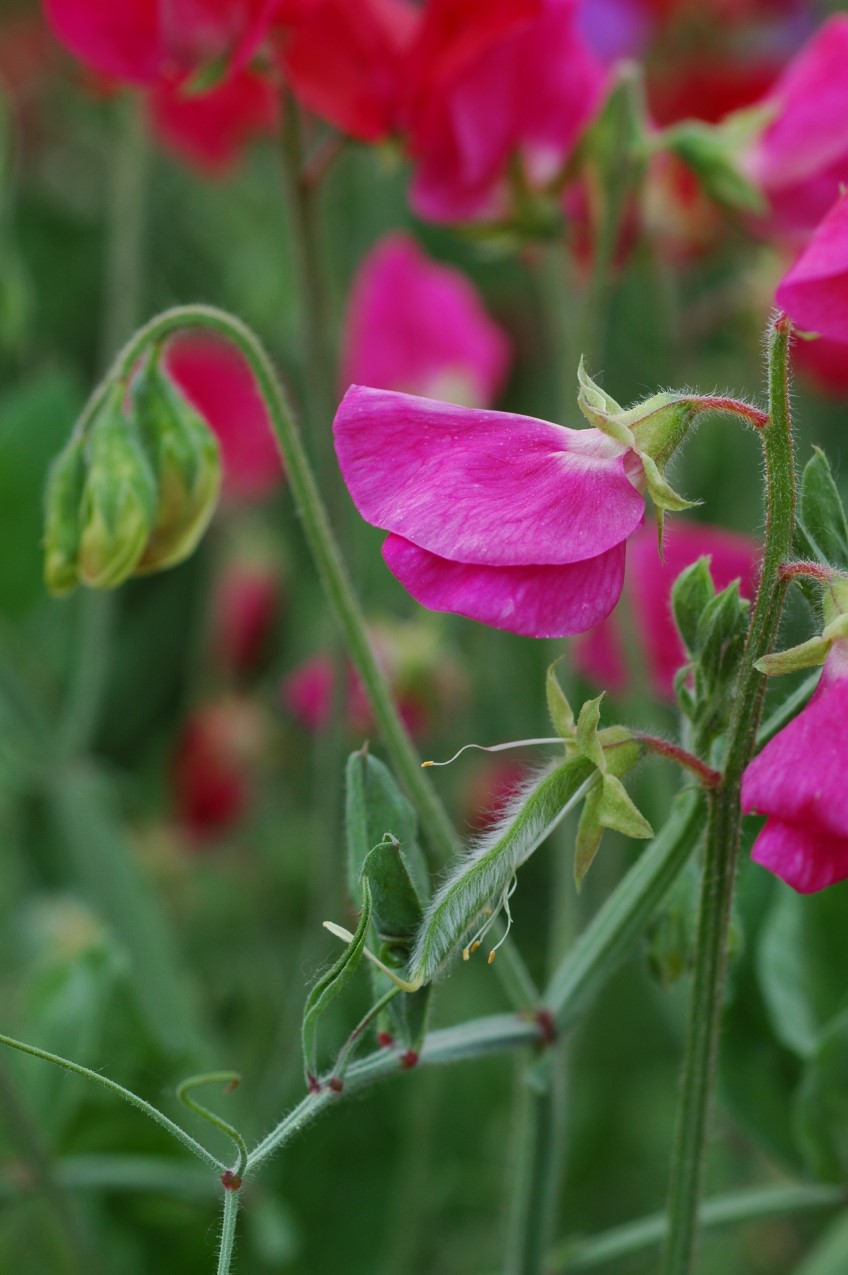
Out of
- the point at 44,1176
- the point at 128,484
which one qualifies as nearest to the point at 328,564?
the point at 128,484

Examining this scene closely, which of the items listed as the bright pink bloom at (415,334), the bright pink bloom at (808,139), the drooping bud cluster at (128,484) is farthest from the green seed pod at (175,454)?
the bright pink bloom at (415,334)

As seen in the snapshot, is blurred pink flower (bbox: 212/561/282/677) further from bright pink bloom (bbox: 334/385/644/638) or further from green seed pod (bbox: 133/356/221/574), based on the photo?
bright pink bloom (bbox: 334/385/644/638)

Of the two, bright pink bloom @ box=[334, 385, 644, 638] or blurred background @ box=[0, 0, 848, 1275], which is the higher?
bright pink bloom @ box=[334, 385, 644, 638]

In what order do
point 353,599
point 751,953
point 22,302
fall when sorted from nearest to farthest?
point 353,599 < point 751,953 < point 22,302

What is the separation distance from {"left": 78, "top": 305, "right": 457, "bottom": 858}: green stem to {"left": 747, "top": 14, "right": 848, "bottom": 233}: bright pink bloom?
0.32 metres

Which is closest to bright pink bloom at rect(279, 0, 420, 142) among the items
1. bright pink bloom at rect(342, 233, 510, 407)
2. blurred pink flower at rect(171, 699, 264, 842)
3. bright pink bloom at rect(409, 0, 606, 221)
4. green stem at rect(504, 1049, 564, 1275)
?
bright pink bloom at rect(409, 0, 606, 221)

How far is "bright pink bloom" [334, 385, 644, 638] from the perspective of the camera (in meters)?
0.33

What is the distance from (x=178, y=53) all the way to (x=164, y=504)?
0.48 meters

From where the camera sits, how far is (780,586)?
13.2 inches

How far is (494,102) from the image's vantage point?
707mm

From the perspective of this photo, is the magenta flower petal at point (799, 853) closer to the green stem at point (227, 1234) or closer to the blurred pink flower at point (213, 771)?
the green stem at point (227, 1234)

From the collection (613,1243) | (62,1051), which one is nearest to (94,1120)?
(62,1051)

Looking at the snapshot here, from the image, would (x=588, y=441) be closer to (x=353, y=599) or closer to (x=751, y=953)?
(x=353, y=599)

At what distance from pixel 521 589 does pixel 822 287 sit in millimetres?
95
